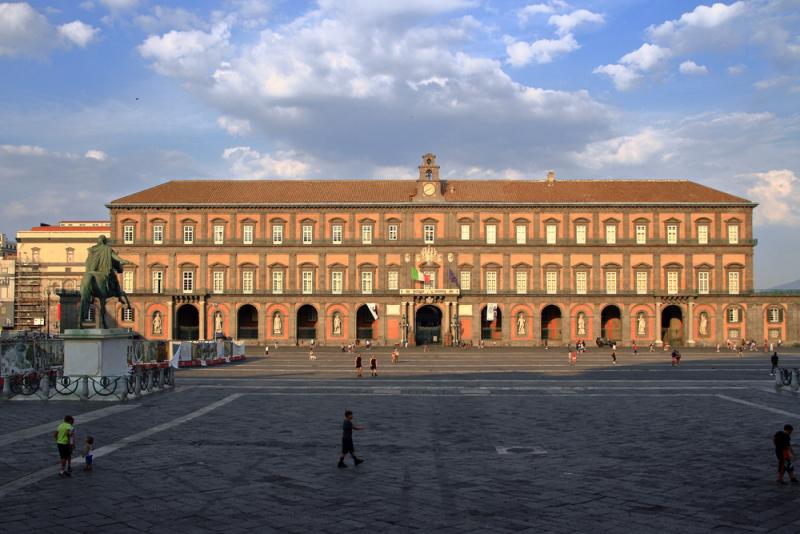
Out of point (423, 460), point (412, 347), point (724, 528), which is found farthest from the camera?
point (412, 347)

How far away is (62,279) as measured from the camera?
95.6 metres

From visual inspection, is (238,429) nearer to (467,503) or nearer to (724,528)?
(467,503)

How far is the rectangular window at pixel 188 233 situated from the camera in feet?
239

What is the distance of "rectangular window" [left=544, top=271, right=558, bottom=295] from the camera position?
7112 cm

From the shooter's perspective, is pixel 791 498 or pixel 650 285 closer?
A: pixel 791 498

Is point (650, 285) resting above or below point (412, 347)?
above

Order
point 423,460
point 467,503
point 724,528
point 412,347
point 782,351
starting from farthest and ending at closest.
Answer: point 412,347
point 782,351
point 423,460
point 467,503
point 724,528

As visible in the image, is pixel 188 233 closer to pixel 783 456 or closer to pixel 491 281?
pixel 491 281

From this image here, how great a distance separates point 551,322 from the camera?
73.2 metres

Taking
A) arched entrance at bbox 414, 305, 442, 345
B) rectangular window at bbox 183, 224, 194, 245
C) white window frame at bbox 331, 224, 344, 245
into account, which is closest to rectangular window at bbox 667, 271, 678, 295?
arched entrance at bbox 414, 305, 442, 345

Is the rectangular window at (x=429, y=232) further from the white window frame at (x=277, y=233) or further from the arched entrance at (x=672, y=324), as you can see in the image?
the arched entrance at (x=672, y=324)

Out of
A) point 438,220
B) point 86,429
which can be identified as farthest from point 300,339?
point 86,429

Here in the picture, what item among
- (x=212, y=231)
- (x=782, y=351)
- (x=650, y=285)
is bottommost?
(x=782, y=351)

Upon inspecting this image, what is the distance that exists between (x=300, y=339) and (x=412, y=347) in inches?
450
